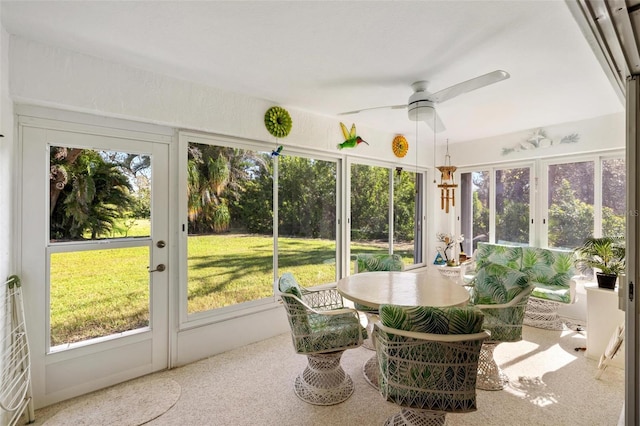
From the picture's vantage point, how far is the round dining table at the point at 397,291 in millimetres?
2018

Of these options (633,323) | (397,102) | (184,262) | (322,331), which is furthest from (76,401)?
(397,102)

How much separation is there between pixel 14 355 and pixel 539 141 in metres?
5.80

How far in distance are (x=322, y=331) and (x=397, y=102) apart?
234 cm

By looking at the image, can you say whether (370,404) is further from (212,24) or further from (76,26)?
(76,26)

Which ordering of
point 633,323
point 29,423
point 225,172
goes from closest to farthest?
point 633,323 < point 29,423 < point 225,172

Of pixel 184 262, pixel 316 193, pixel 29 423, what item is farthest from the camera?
pixel 316 193

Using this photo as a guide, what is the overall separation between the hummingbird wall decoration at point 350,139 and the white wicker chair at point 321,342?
1.94 m

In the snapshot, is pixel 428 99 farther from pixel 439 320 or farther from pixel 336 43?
pixel 439 320

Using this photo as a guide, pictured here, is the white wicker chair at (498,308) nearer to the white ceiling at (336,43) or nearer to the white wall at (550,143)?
the white ceiling at (336,43)

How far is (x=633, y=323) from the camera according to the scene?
56.0 inches

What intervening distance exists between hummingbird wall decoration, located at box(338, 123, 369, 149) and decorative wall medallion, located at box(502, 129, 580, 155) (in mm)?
2423

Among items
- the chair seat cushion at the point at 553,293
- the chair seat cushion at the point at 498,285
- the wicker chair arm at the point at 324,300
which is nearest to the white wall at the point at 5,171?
the wicker chair arm at the point at 324,300

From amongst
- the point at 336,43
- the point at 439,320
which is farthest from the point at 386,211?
the point at 439,320

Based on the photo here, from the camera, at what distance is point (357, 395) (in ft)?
7.16
